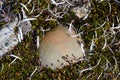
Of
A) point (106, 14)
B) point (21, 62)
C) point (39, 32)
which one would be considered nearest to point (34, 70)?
point (21, 62)

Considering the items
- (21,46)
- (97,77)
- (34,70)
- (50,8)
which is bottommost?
(97,77)

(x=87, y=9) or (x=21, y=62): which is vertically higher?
(x=87, y=9)

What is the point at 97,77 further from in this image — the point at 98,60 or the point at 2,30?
the point at 2,30
